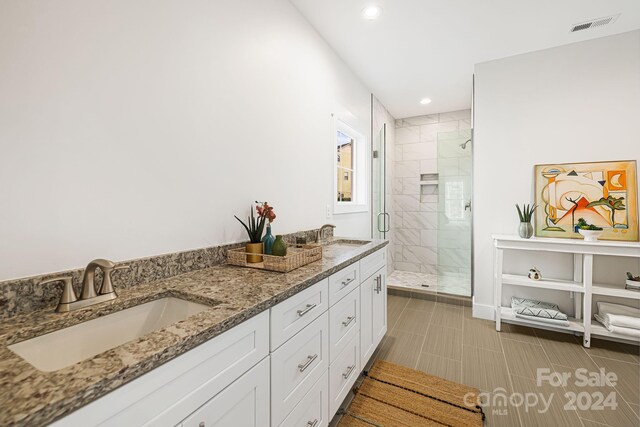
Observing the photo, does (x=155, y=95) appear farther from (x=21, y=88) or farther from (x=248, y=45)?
(x=248, y=45)

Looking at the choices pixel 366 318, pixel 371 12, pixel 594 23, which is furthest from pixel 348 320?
pixel 594 23

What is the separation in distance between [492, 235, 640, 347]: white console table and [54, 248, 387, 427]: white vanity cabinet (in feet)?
5.64

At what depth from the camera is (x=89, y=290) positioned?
0.92 m

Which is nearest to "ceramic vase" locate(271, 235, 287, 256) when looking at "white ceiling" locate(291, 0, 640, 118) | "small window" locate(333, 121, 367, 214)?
"small window" locate(333, 121, 367, 214)

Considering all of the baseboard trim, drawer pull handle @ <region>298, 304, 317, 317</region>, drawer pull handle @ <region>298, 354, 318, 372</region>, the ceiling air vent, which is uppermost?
the ceiling air vent

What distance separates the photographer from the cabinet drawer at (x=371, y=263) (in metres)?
1.85

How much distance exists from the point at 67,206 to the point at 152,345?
66 cm

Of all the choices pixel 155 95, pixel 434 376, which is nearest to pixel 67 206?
pixel 155 95

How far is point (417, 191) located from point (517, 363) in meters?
2.98

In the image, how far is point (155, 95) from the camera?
1.20m

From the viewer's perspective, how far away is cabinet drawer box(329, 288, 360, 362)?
4.70ft

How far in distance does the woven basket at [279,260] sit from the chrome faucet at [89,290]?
570 mm

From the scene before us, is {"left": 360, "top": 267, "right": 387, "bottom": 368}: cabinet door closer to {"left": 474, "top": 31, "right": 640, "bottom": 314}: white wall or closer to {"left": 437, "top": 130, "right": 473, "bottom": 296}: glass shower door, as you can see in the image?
{"left": 474, "top": 31, "right": 640, "bottom": 314}: white wall

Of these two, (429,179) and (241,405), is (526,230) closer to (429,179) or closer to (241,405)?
(429,179)
